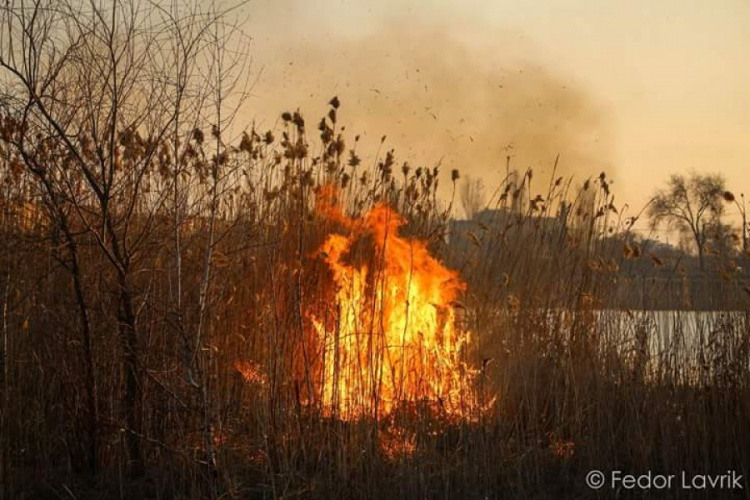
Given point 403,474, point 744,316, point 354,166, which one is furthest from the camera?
point 354,166

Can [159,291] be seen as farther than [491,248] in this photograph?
No

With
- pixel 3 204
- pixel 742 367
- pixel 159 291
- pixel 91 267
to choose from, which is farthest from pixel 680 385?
pixel 3 204

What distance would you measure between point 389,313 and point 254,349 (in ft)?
3.15

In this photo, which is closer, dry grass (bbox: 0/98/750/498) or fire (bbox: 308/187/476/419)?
dry grass (bbox: 0/98/750/498)

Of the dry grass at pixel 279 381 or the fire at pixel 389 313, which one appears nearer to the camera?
the dry grass at pixel 279 381

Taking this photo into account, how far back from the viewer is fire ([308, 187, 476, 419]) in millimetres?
5160

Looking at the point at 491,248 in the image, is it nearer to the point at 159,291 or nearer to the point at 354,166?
the point at 354,166

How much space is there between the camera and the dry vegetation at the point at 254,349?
4227mm

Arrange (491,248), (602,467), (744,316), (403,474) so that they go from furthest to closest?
1. (491,248)
2. (744,316)
3. (602,467)
4. (403,474)

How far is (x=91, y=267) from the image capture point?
4766 mm

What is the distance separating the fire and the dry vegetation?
0.10ft

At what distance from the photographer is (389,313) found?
5.54 meters

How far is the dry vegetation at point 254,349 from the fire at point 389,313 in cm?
3

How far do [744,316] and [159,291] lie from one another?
3618mm
